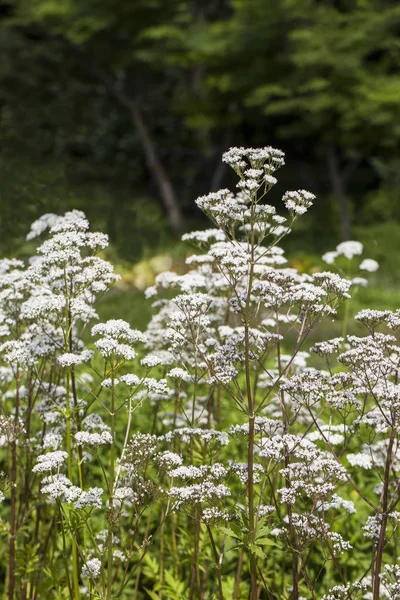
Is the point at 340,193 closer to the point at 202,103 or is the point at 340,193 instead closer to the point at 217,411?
the point at 202,103

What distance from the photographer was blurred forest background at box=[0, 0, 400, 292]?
14391 mm

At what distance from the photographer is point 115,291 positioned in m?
12.7

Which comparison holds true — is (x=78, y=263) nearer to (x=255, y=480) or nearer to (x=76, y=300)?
(x=76, y=300)

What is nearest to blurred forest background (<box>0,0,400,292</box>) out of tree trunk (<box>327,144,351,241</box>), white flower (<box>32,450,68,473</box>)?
tree trunk (<box>327,144,351,241</box>)

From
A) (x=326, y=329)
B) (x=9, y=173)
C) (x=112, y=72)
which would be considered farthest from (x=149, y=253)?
(x=9, y=173)

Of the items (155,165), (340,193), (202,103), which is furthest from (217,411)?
(155,165)

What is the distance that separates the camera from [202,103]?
54.5 ft

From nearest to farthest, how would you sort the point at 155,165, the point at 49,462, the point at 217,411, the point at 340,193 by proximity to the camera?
the point at 49,462 → the point at 217,411 → the point at 340,193 → the point at 155,165

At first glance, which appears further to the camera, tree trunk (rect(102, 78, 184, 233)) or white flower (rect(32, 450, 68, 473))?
tree trunk (rect(102, 78, 184, 233))

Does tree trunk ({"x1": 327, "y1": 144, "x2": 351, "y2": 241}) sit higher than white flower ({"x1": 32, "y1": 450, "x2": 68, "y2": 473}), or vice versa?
tree trunk ({"x1": 327, "y1": 144, "x2": 351, "y2": 241})

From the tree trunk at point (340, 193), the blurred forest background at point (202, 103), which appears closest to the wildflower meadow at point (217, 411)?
the blurred forest background at point (202, 103)

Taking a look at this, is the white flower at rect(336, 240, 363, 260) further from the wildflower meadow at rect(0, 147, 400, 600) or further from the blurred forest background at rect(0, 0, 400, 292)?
the blurred forest background at rect(0, 0, 400, 292)

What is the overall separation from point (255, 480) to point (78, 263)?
3.76 ft

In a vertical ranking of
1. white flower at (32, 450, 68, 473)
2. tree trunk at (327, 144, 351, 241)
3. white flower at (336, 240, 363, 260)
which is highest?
tree trunk at (327, 144, 351, 241)
